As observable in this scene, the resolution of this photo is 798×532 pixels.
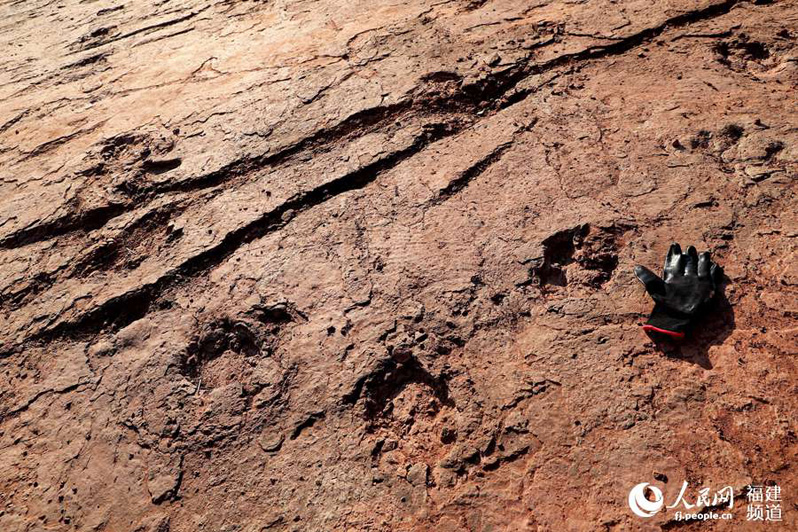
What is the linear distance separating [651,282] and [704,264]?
222 mm

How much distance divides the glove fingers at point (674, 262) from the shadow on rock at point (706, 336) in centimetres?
16

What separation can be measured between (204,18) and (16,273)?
2.43 m

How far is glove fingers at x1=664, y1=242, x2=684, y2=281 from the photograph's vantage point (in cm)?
191

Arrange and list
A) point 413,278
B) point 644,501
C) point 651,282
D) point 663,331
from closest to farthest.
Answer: point 644,501 < point 663,331 < point 651,282 < point 413,278

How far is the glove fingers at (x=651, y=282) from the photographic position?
1859 millimetres

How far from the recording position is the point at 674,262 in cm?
193

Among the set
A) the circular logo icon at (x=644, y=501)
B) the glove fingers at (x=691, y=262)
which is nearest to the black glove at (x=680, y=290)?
the glove fingers at (x=691, y=262)

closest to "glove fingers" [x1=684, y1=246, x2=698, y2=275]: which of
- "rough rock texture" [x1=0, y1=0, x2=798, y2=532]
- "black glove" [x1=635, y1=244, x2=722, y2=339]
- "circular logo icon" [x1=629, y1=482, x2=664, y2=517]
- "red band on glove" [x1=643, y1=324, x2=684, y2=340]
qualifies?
"black glove" [x1=635, y1=244, x2=722, y2=339]

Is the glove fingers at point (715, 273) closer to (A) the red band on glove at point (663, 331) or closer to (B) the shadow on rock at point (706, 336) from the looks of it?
(B) the shadow on rock at point (706, 336)

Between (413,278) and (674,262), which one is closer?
(674,262)

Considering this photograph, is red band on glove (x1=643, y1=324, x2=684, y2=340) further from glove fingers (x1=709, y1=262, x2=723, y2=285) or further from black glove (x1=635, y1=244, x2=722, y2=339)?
glove fingers (x1=709, y1=262, x2=723, y2=285)

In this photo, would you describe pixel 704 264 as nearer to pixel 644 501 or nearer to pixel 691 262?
pixel 691 262

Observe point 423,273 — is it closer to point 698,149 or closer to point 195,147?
point 698,149

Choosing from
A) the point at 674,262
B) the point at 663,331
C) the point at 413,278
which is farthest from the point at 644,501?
the point at 413,278
